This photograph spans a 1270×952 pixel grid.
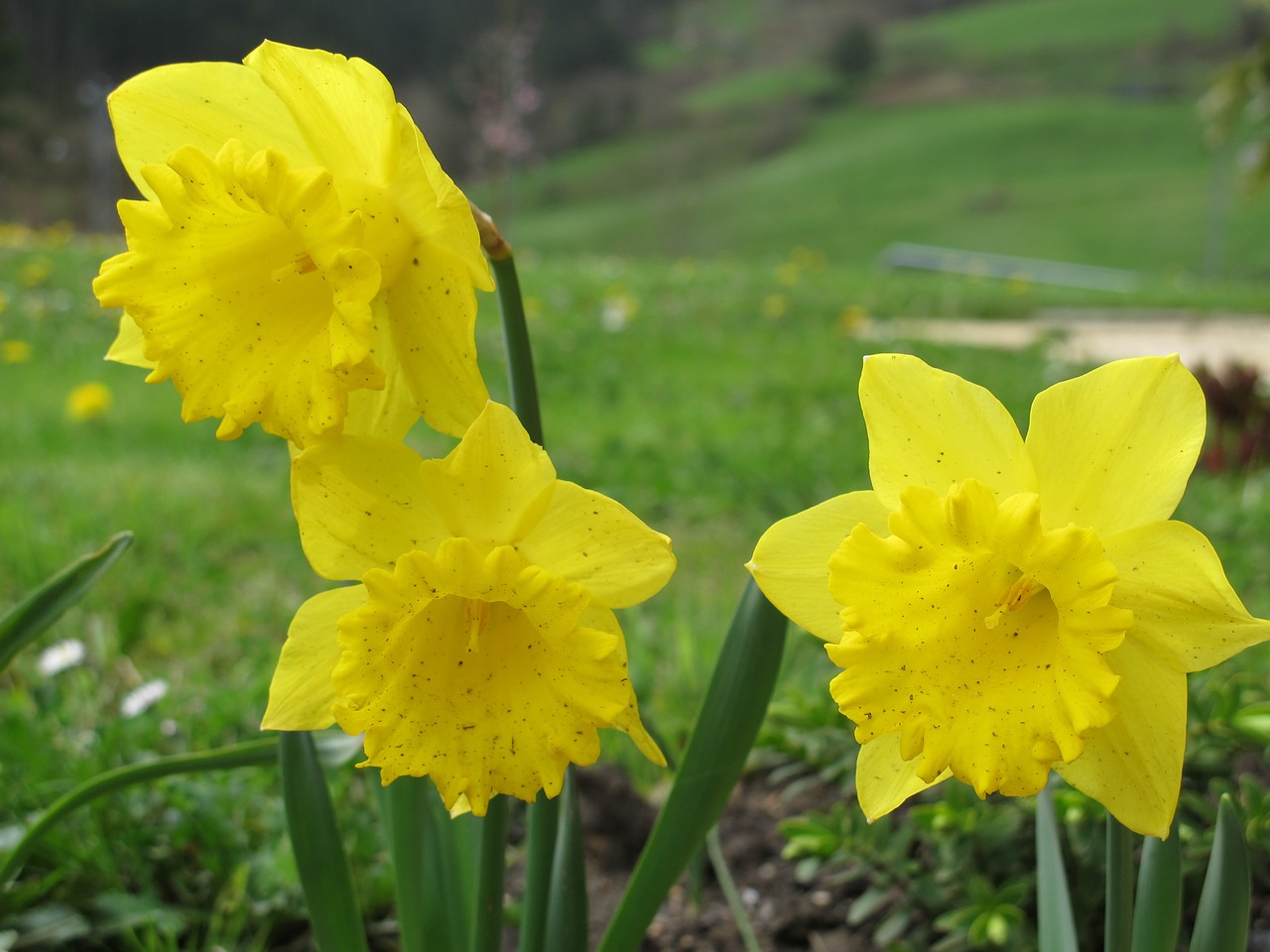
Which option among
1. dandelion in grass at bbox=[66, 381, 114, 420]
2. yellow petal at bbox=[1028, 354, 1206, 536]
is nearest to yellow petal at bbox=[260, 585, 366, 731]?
yellow petal at bbox=[1028, 354, 1206, 536]

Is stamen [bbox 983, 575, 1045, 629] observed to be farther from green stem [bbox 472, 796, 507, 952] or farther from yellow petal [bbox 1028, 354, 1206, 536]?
green stem [bbox 472, 796, 507, 952]

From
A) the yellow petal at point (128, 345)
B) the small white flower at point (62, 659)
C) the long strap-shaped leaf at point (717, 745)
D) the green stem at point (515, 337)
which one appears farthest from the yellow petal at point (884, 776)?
the small white flower at point (62, 659)

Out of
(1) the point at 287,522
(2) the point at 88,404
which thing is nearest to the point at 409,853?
(1) the point at 287,522

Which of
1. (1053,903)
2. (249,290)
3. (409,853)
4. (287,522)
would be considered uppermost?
(249,290)

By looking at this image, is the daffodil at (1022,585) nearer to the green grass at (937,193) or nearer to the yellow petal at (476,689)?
the yellow petal at (476,689)

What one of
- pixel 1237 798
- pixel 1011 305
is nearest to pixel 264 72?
pixel 1237 798

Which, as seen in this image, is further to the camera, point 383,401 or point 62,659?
point 62,659

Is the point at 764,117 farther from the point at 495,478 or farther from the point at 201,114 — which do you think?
the point at 495,478
